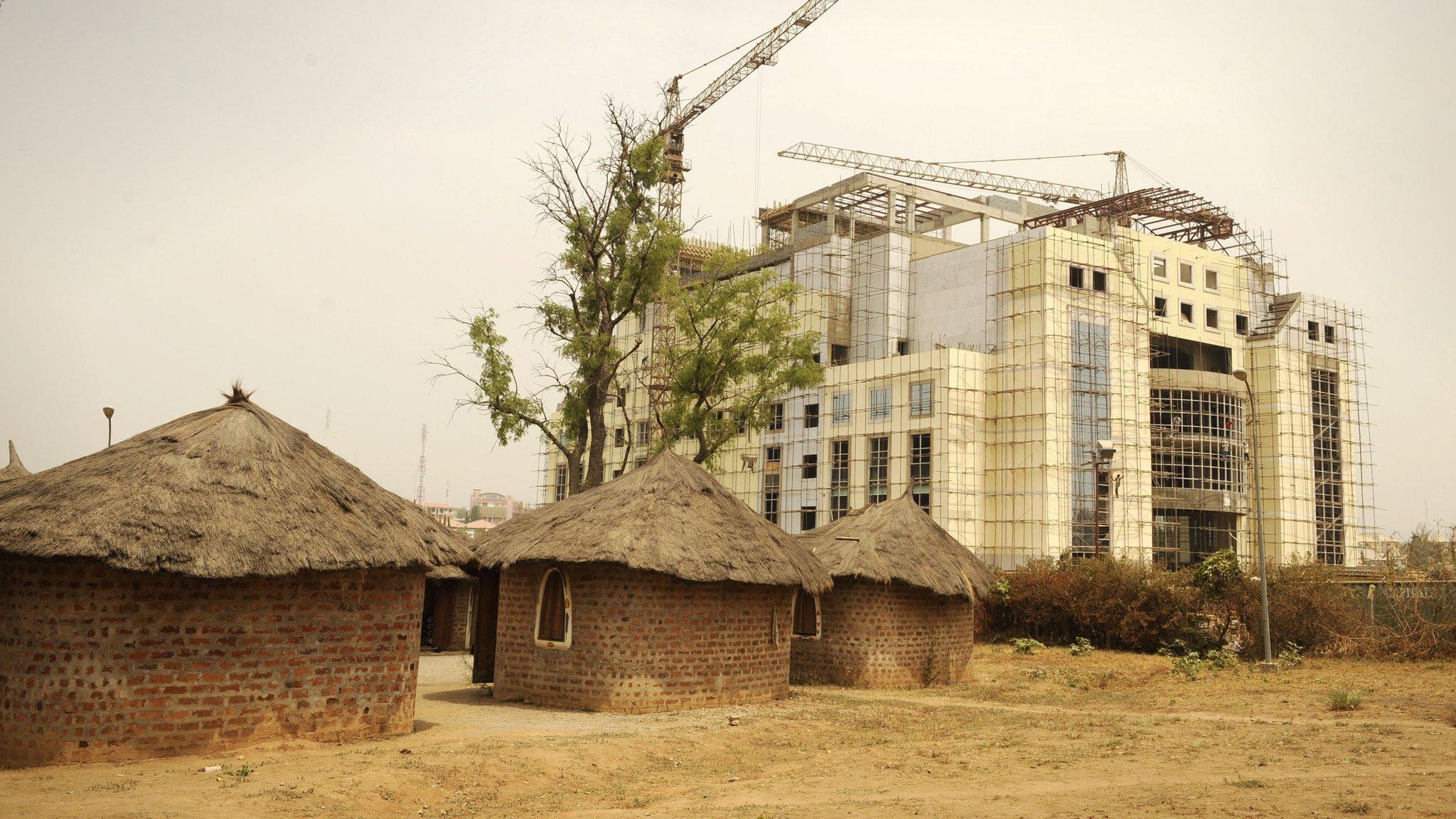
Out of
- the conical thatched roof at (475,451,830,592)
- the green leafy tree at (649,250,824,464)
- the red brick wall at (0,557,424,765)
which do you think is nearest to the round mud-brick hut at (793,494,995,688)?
the conical thatched roof at (475,451,830,592)

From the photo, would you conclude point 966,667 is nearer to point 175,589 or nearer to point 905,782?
point 905,782

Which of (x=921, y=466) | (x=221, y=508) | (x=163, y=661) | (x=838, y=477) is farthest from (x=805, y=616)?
(x=838, y=477)

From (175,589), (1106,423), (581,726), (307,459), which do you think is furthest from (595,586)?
(1106,423)

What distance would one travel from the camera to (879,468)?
50906 mm

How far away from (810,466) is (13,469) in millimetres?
34781

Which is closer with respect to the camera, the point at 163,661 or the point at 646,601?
the point at 163,661

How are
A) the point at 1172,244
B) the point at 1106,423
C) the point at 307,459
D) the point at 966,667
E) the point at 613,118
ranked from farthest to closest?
the point at 1172,244 → the point at 1106,423 → the point at 613,118 → the point at 966,667 → the point at 307,459

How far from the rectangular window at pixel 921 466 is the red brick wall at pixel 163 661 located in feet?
124

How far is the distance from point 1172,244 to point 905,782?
152 ft

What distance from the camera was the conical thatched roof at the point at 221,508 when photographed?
39.8 feet

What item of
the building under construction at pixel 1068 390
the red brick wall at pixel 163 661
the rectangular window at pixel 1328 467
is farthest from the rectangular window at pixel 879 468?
the red brick wall at pixel 163 661

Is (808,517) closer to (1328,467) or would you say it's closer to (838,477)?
(838,477)

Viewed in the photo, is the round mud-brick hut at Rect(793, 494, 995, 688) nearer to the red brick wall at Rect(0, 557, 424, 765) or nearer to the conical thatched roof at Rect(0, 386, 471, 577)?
the conical thatched roof at Rect(0, 386, 471, 577)

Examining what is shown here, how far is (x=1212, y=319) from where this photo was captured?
2117 inches
